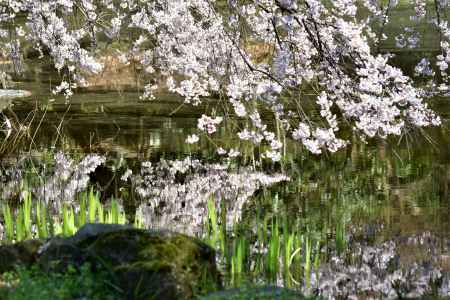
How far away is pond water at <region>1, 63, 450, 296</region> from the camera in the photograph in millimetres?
9461

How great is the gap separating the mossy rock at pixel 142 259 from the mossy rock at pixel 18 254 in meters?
0.25

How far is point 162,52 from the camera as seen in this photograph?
1148cm

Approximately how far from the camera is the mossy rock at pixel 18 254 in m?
6.18

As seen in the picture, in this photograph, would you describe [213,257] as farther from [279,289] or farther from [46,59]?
[46,59]

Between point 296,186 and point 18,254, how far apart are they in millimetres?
7529

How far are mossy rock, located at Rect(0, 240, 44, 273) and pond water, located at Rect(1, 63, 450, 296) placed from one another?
181cm

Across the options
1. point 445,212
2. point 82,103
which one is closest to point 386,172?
point 445,212

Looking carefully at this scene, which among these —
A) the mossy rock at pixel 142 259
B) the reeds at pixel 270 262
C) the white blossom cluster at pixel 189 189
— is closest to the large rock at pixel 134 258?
the mossy rock at pixel 142 259

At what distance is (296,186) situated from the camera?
13.2 m

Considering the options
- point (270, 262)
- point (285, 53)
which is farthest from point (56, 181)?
point (270, 262)

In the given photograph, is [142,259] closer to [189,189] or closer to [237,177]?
[189,189]

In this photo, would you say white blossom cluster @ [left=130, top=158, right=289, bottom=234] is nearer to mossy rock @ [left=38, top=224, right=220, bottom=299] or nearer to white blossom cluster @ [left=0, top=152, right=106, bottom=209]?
white blossom cluster @ [left=0, top=152, right=106, bottom=209]

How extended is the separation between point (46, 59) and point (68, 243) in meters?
34.8

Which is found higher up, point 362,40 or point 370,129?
point 362,40
